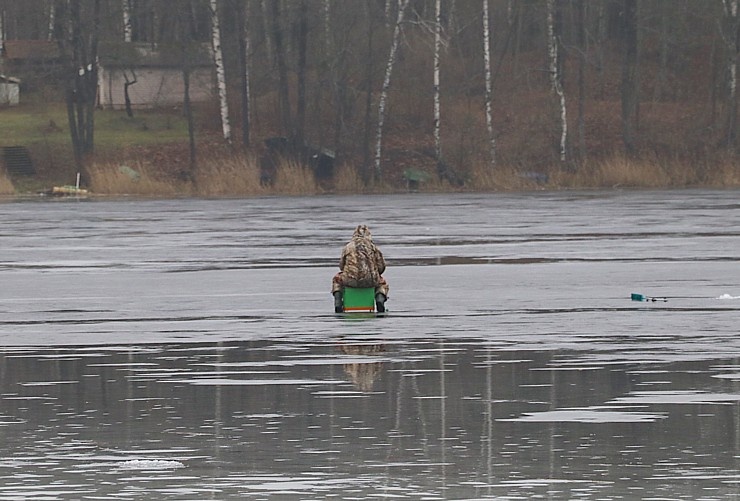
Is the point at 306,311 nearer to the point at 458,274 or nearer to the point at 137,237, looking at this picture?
the point at 458,274

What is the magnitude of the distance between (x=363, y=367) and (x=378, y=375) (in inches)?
21.2

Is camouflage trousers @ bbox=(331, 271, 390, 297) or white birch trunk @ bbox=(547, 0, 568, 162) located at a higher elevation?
white birch trunk @ bbox=(547, 0, 568, 162)

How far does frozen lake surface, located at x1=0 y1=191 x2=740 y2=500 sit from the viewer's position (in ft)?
30.8

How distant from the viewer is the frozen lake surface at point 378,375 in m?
9.39

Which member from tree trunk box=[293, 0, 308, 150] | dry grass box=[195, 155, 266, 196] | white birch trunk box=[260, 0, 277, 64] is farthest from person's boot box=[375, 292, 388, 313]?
white birch trunk box=[260, 0, 277, 64]

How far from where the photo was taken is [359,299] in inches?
749

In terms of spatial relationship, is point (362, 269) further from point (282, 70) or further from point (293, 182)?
point (282, 70)

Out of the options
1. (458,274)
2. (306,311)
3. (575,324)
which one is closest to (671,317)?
(575,324)

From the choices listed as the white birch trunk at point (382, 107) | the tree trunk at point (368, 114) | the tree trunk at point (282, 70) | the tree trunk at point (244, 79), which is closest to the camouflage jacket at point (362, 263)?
the tree trunk at point (368, 114)

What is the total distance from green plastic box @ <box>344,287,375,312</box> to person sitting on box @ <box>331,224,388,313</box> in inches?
3.4

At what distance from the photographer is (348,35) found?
6994cm

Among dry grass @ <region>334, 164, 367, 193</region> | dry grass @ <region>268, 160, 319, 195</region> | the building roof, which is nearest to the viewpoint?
dry grass @ <region>268, 160, 319, 195</region>

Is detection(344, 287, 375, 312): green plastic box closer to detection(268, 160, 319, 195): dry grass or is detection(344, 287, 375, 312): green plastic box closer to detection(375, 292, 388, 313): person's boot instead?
detection(375, 292, 388, 313): person's boot

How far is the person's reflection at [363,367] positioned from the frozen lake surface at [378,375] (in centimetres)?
3
